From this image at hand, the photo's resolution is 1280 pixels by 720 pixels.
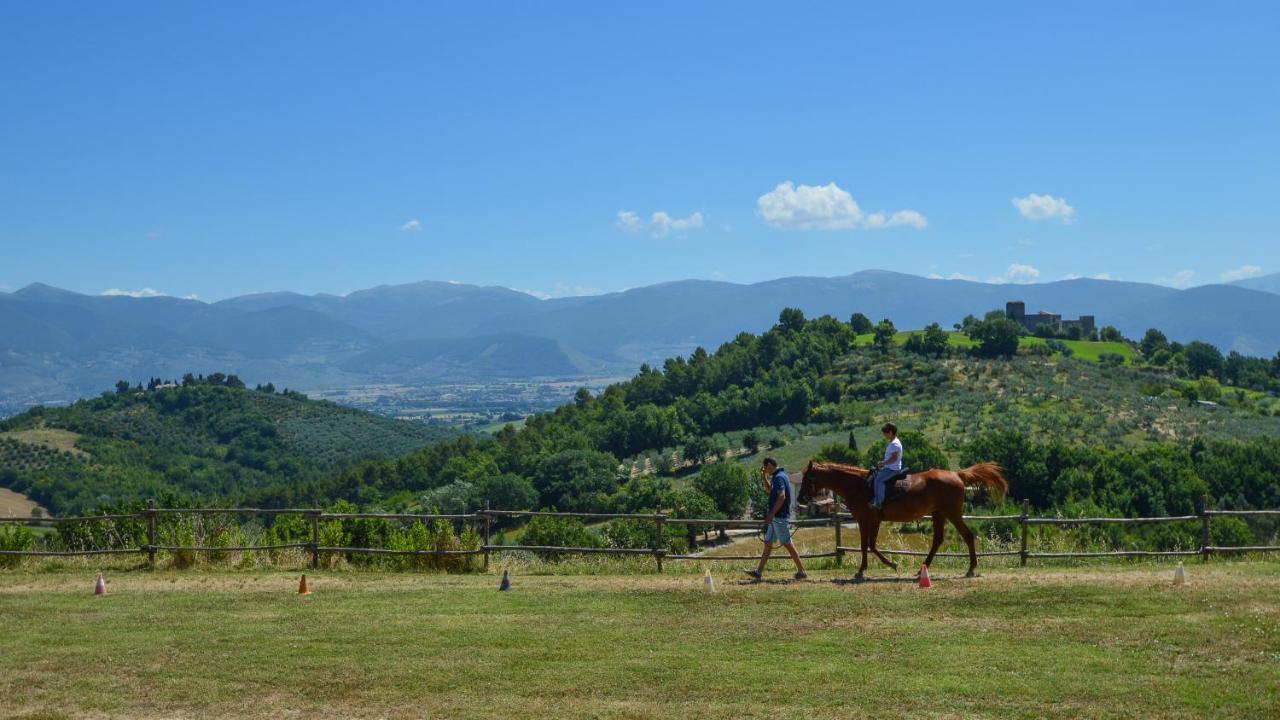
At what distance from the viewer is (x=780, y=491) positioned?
1538 centimetres

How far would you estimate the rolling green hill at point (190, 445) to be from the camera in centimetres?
11206

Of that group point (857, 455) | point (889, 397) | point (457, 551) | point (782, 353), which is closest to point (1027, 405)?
point (889, 397)

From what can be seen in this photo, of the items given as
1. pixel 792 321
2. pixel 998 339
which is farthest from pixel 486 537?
pixel 792 321

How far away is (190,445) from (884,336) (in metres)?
104

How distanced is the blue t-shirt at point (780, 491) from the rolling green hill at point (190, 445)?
89445 millimetres

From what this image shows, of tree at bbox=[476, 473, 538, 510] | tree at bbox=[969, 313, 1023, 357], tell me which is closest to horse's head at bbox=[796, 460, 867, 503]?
tree at bbox=[476, 473, 538, 510]

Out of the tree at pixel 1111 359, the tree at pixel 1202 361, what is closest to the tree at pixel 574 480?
the tree at pixel 1111 359

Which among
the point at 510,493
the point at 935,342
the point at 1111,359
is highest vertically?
the point at 935,342

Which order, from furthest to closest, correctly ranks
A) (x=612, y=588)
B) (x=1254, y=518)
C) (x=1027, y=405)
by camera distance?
1. (x=1027, y=405)
2. (x=1254, y=518)
3. (x=612, y=588)

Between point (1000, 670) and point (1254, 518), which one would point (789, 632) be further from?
point (1254, 518)

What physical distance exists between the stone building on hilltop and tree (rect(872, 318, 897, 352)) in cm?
2286

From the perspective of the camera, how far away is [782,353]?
4702 inches

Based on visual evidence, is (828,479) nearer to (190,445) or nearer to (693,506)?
(693,506)

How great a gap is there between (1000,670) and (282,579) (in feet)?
39.5
